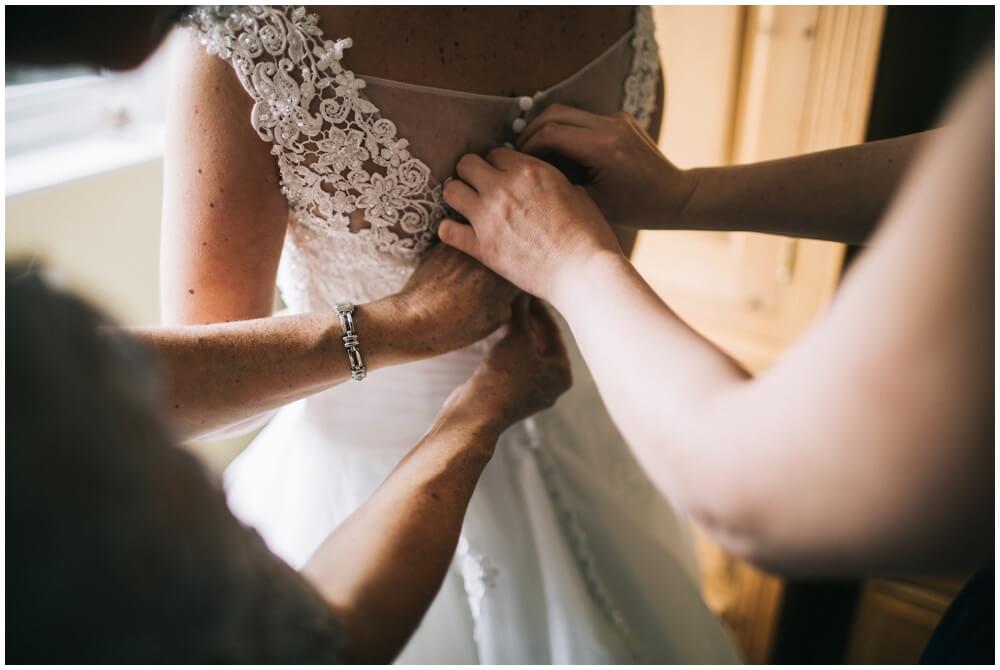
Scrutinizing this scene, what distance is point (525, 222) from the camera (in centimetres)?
65

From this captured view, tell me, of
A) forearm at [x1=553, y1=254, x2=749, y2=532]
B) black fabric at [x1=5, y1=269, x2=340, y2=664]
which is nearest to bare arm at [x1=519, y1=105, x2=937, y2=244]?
forearm at [x1=553, y1=254, x2=749, y2=532]

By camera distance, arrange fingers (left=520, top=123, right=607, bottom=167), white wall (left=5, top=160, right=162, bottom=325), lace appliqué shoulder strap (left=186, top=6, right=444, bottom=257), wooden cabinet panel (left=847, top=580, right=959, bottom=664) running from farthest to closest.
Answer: wooden cabinet panel (left=847, top=580, right=959, bottom=664) < white wall (left=5, top=160, right=162, bottom=325) < fingers (left=520, top=123, right=607, bottom=167) < lace appliqué shoulder strap (left=186, top=6, right=444, bottom=257)

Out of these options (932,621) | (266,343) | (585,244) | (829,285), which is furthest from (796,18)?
(932,621)

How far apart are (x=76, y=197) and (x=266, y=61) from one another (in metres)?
0.73

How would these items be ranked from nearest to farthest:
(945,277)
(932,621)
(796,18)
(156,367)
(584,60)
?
(945,277)
(156,367)
(584,60)
(796,18)
(932,621)

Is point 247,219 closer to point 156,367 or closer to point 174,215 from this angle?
point 174,215

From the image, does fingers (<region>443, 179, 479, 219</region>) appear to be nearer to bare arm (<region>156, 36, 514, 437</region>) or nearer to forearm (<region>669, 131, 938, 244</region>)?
bare arm (<region>156, 36, 514, 437</region>)

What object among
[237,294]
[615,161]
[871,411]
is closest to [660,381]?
[871,411]

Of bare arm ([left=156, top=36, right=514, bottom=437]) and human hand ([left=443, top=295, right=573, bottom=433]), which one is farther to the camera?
human hand ([left=443, top=295, right=573, bottom=433])

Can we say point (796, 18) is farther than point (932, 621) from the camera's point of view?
No

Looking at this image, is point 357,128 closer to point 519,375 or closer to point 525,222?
point 525,222

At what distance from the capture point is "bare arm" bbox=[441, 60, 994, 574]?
1.03 feet

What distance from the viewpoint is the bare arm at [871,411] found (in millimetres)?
315

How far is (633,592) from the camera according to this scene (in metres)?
0.95
